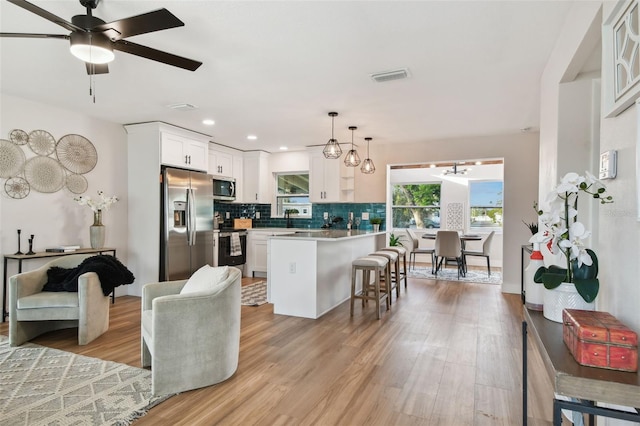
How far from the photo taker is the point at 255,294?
202 inches

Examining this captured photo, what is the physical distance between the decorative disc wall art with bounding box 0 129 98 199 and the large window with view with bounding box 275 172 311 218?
3.40 m

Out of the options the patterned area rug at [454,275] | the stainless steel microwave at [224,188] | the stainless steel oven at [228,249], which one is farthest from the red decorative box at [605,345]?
the stainless steel microwave at [224,188]

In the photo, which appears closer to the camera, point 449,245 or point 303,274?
point 303,274

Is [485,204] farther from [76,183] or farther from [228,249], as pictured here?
[76,183]

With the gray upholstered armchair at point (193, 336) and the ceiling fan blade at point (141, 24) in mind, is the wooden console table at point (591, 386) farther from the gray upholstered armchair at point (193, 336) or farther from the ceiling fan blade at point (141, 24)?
the ceiling fan blade at point (141, 24)

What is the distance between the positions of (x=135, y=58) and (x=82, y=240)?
2.81 m

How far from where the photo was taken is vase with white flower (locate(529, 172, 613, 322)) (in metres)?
1.32

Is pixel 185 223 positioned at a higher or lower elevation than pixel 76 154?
lower

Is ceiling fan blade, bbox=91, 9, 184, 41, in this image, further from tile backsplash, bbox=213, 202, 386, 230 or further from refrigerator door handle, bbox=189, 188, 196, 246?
tile backsplash, bbox=213, 202, 386, 230

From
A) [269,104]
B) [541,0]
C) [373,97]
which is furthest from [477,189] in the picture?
[541,0]

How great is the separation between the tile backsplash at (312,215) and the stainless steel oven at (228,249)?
0.67 m

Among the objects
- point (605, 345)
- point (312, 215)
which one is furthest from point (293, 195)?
point (605, 345)

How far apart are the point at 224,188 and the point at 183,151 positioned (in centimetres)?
124

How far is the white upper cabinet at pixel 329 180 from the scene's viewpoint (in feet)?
20.8
